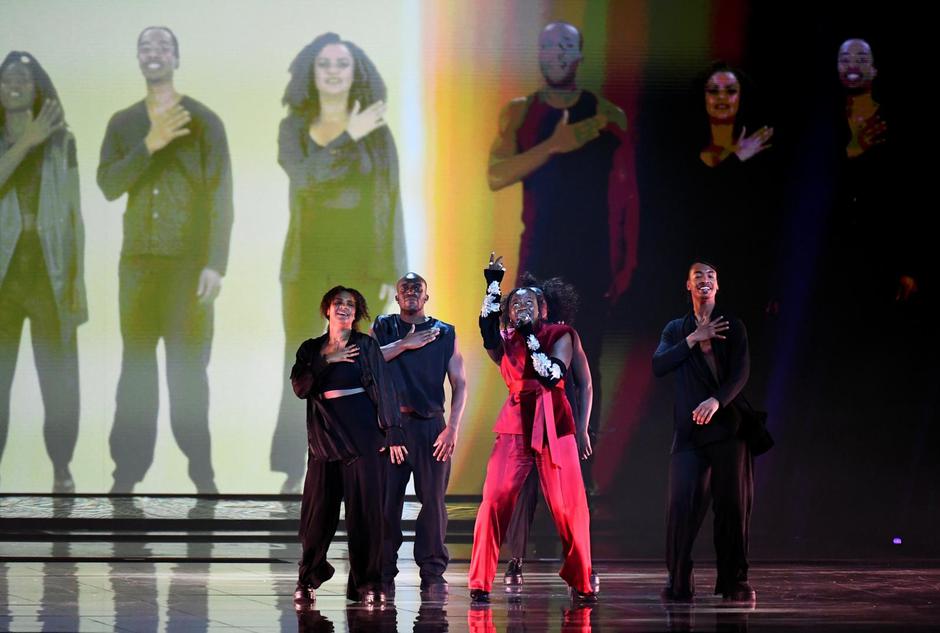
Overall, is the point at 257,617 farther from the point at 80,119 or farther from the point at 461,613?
the point at 80,119

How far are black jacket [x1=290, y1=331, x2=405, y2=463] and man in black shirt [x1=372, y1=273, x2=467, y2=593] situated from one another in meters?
0.71

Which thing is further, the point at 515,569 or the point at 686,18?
the point at 686,18

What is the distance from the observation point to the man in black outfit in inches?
247

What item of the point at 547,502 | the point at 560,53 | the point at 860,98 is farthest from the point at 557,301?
the point at 860,98

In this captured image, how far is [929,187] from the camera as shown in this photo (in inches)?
376

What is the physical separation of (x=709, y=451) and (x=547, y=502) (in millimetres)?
733

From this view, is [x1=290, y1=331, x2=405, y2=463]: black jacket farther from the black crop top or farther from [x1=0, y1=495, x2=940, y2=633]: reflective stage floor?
[x1=0, y1=495, x2=940, y2=633]: reflective stage floor

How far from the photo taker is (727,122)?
9.39 m

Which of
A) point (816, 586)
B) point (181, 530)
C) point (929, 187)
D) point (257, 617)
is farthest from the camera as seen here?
point (929, 187)

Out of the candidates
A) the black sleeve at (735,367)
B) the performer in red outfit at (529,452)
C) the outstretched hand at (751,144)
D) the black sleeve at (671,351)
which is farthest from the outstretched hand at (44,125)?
the black sleeve at (735,367)

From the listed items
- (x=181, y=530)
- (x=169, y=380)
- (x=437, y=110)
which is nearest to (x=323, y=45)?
(x=437, y=110)

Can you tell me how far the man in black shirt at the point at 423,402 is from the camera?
6.74 metres

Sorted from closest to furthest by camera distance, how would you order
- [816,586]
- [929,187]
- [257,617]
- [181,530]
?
[257,617]
[816,586]
[181,530]
[929,187]

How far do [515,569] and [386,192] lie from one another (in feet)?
9.92
